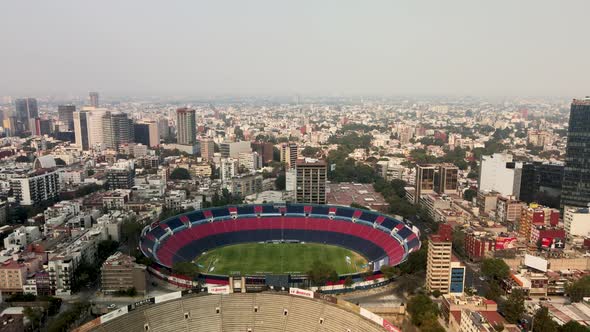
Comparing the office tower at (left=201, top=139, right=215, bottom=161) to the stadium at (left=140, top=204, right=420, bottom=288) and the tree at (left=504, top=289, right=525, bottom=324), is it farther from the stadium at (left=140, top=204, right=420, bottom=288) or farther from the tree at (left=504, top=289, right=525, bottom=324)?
the tree at (left=504, top=289, right=525, bottom=324)

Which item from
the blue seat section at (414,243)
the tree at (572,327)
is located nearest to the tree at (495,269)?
the blue seat section at (414,243)

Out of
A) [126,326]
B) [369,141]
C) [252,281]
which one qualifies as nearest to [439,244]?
[252,281]

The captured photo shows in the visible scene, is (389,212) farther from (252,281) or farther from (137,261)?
(137,261)

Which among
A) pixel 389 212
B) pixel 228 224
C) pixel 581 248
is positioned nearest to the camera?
pixel 581 248

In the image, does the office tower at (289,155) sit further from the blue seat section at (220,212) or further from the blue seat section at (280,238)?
the blue seat section at (280,238)

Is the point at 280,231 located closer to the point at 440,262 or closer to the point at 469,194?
the point at 440,262
